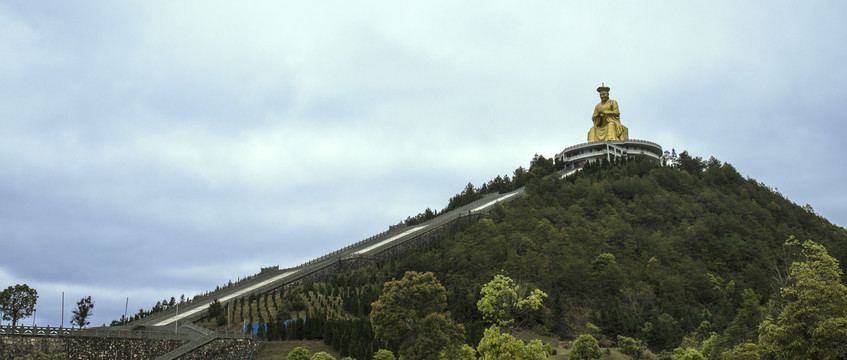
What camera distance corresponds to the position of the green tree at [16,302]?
3756 cm

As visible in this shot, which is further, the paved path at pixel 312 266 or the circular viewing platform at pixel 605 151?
the circular viewing platform at pixel 605 151

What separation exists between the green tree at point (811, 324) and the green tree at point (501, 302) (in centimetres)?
1670

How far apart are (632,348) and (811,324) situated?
51.1 ft

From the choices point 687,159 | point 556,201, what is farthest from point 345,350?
point 687,159

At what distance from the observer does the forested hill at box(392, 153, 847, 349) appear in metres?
42.0

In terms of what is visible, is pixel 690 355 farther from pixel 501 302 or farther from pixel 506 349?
pixel 506 349

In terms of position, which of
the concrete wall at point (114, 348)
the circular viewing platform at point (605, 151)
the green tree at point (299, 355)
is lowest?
the green tree at point (299, 355)

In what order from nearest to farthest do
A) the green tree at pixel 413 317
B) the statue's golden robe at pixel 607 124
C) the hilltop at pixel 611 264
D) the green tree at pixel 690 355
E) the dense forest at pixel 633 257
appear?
the green tree at pixel 413 317 → the green tree at pixel 690 355 → the hilltop at pixel 611 264 → the dense forest at pixel 633 257 → the statue's golden robe at pixel 607 124

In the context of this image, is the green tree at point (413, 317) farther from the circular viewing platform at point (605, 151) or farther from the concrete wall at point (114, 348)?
the circular viewing platform at point (605, 151)

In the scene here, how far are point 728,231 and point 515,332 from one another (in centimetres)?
2288

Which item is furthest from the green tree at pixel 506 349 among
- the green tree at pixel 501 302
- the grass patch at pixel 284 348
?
the green tree at pixel 501 302

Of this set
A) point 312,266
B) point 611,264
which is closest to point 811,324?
point 611,264

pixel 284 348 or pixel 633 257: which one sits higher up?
pixel 633 257

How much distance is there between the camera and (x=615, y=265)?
4728 centimetres
